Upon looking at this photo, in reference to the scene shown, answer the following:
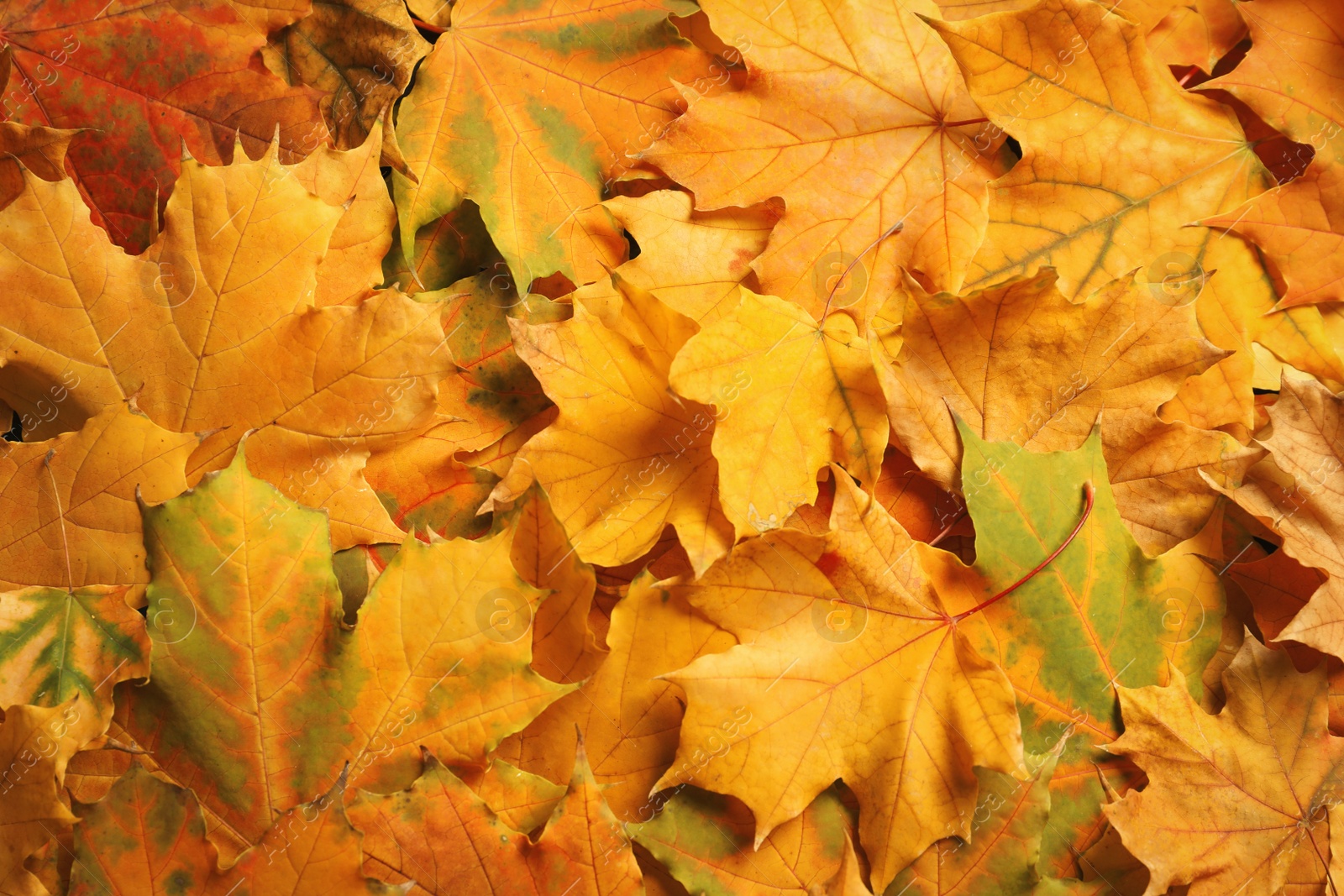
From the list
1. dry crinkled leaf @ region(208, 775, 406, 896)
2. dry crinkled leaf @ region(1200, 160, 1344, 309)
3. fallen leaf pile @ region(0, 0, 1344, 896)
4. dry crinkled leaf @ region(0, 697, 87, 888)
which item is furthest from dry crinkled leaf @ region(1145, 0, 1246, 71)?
dry crinkled leaf @ region(0, 697, 87, 888)

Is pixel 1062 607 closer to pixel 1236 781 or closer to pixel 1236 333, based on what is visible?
pixel 1236 781

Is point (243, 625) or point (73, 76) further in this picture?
point (73, 76)

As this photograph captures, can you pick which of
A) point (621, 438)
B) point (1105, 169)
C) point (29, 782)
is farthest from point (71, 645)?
point (1105, 169)

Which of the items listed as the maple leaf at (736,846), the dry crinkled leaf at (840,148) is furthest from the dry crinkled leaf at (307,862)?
the dry crinkled leaf at (840,148)

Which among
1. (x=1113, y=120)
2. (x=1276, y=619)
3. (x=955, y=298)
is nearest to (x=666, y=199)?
(x=955, y=298)

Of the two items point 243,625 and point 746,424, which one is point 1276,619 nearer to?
point 746,424

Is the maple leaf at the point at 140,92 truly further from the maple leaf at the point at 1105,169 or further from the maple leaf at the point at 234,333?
the maple leaf at the point at 1105,169
